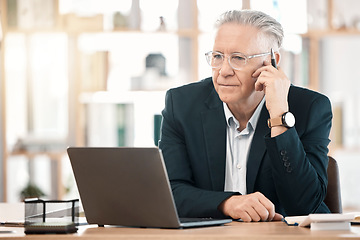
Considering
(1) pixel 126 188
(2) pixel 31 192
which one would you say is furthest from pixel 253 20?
(2) pixel 31 192

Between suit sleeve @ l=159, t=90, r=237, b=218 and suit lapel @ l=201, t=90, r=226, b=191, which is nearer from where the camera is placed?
suit sleeve @ l=159, t=90, r=237, b=218

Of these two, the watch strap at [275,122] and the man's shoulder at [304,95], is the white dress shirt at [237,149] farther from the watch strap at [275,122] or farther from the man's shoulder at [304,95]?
the watch strap at [275,122]

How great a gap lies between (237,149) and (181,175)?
24 centimetres

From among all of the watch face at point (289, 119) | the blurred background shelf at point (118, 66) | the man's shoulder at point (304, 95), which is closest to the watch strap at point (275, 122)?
the watch face at point (289, 119)

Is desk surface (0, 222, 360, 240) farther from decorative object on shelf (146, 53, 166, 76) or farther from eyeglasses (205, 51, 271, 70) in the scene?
decorative object on shelf (146, 53, 166, 76)

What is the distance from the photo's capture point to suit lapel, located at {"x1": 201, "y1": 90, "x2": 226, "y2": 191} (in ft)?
7.36

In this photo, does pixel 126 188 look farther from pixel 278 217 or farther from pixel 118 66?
pixel 118 66

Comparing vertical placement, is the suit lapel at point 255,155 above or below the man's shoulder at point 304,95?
below

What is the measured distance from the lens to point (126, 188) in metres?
1.55

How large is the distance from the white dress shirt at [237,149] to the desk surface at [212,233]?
0.65 metres

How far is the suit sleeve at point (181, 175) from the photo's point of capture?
74.1 inches

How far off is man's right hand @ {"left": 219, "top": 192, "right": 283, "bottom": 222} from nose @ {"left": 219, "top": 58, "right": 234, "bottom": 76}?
51cm

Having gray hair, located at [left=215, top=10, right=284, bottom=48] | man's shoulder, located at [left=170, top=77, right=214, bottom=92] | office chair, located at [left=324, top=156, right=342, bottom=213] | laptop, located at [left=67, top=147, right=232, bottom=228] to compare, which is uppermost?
gray hair, located at [left=215, top=10, right=284, bottom=48]

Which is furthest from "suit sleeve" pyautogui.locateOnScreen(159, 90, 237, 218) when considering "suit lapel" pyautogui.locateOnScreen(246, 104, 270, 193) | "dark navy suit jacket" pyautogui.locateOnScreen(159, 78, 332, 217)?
"suit lapel" pyautogui.locateOnScreen(246, 104, 270, 193)
